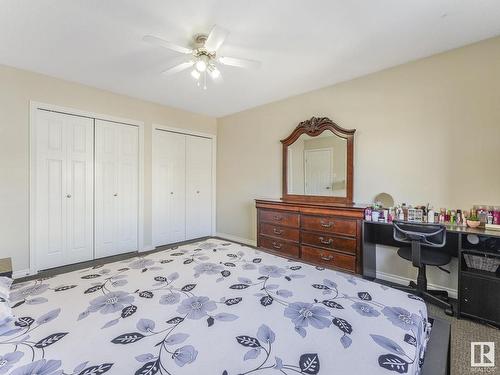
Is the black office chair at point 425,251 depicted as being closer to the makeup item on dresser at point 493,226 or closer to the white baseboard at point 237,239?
the makeup item on dresser at point 493,226

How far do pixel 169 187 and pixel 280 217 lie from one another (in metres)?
2.17

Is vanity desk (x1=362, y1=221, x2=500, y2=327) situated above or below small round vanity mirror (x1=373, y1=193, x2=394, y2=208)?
below

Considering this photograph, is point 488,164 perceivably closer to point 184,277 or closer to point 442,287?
point 442,287

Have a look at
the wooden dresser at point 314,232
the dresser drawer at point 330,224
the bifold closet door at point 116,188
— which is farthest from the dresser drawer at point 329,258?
the bifold closet door at point 116,188

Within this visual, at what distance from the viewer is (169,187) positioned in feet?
14.7

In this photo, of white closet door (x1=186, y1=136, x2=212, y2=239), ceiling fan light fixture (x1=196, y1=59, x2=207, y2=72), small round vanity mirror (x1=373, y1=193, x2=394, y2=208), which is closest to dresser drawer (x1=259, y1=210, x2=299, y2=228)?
small round vanity mirror (x1=373, y1=193, x2=394, y2=208)

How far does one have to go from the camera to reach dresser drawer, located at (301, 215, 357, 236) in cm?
283

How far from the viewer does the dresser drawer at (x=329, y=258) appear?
9.30 ft

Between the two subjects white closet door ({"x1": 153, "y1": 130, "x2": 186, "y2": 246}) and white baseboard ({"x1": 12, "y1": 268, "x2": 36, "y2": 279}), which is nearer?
white baseboard ({"x1": 12, "y1": 268, "x2": 36, "y2": 279})

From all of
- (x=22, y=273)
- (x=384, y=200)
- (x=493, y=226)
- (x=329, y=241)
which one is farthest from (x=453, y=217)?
(x=22, y=273)

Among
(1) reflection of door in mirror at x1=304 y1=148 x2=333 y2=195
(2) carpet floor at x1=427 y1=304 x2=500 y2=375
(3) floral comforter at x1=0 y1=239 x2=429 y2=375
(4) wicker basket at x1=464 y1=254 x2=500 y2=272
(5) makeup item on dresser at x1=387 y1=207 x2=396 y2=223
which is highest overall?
(1) reflection of door in mirror at x1=304 y1=148 x2=333 y2=195

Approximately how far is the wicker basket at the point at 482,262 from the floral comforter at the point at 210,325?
1.36 m

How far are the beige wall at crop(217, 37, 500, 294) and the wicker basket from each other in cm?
48

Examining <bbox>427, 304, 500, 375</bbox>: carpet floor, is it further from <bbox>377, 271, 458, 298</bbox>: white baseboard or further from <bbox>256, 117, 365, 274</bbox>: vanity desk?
<bbox>256, 117, 365, 274</bbox>: vanity desk
